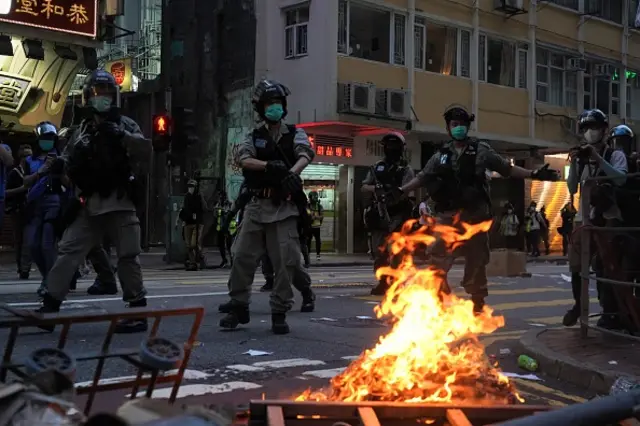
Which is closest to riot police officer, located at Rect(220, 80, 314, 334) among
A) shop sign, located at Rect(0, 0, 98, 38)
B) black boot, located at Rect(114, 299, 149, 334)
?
black boot, located at Rect(114, 299, 149, 334)

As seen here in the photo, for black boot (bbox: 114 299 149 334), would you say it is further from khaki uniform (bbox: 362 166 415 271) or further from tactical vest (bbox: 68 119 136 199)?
khaki uniform (bbox: 362 166 415 271)

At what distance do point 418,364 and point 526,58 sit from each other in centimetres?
2552

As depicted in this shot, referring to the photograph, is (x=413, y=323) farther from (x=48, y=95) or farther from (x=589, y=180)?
(x=48, y=95)

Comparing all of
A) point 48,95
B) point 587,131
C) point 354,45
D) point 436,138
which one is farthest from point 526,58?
point 587,131

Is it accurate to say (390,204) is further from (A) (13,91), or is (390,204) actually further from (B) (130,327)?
(A) (13,91)

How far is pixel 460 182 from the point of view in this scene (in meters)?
7.23

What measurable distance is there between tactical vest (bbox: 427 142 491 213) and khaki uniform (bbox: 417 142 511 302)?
25mm

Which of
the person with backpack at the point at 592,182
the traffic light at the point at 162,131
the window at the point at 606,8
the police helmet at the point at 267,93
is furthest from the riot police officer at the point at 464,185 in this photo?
the window at the point at 606,8

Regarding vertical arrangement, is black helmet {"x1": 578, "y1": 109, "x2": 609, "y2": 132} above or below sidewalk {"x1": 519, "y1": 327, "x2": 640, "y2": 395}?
above

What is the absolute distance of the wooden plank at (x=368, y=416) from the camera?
3.17m

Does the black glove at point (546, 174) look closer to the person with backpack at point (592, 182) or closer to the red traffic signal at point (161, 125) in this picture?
the person with backpack at point (592, 182)

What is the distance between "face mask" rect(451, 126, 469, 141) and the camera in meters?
7.18

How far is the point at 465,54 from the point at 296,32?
6.09m

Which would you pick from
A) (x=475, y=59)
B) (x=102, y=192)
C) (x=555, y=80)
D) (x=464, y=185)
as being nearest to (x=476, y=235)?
(x=464, y=185)
